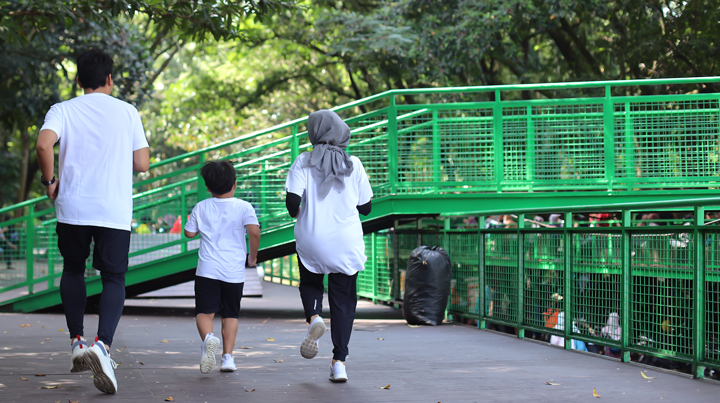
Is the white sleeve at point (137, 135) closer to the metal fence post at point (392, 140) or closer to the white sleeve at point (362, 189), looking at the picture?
the white sleeve at point (362, 189)

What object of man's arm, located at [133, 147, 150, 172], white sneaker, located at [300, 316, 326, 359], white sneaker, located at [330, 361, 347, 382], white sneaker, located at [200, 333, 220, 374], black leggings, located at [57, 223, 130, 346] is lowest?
white sneaker, located at [330, 361, 347, 382]

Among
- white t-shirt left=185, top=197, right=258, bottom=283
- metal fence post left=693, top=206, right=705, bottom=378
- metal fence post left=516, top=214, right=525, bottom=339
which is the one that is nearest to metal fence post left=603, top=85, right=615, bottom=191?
metal fence post left=516, top=214, right=525, bottom=339

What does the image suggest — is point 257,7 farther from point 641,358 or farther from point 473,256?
point 641,358

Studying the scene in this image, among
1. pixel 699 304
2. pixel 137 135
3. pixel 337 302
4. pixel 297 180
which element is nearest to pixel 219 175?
pixel 297 180

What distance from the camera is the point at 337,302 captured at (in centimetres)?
510

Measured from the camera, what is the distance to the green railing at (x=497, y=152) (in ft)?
32.4

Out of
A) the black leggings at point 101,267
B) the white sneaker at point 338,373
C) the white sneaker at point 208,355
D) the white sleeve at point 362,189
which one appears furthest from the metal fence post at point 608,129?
the black leggings at point 101,267

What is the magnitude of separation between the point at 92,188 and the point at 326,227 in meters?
1.48

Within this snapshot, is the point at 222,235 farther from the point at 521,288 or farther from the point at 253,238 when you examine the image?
the point at 521,288

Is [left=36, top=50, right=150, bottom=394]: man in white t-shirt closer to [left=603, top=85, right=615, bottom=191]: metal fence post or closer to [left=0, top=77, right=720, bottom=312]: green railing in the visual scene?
[left=0, top=77, right=720, bottom=312]: green railing

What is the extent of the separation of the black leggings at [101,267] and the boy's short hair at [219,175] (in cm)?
97

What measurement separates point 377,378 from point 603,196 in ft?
18.8

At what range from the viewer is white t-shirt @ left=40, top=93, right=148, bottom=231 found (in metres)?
4.50

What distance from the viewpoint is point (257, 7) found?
8.60m
